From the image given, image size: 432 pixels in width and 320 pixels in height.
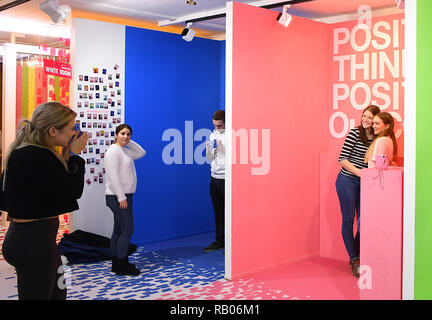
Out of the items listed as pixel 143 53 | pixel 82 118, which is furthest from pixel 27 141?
pixel 143 53

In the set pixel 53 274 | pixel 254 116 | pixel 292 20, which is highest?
pixel 292 20

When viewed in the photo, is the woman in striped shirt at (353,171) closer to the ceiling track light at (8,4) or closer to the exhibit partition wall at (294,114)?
the exhibit partition wall at (294,114)

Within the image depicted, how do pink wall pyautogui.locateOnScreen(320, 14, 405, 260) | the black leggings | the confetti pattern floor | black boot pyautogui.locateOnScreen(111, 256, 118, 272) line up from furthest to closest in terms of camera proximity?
pink wall pyautogui.locateOnScreen(320, 14, 405, 260), black boot pyautogui.locateOnScreen(111, 256, 118, 272), the confetti pattern floor, the black leggings

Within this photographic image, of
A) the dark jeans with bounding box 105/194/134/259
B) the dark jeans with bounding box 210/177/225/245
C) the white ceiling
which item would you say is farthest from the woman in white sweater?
the white ceiling

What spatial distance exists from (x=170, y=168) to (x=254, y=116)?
6.41 feet

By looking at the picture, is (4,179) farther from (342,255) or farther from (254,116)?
(342,255)

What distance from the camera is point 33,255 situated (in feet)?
7.46

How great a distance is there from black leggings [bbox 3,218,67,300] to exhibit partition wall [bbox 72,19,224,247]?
10.9ft

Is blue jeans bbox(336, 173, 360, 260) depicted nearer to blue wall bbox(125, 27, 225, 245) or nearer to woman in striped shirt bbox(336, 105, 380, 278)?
woman in striped shirt bbox(336, 105, 380, 278)

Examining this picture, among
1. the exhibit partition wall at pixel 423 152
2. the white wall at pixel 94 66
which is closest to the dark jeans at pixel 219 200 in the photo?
the white wall at pixel 94 66

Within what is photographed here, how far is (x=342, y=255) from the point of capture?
5449 mm

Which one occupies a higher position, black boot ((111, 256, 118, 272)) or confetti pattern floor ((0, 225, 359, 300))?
black boot ((111, 256, 118, 272))

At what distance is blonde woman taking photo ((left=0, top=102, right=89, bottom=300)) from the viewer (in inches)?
89.6

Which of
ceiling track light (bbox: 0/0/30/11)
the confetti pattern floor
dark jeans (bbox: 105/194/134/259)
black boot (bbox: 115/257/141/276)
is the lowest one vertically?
the confetti pattern floor
